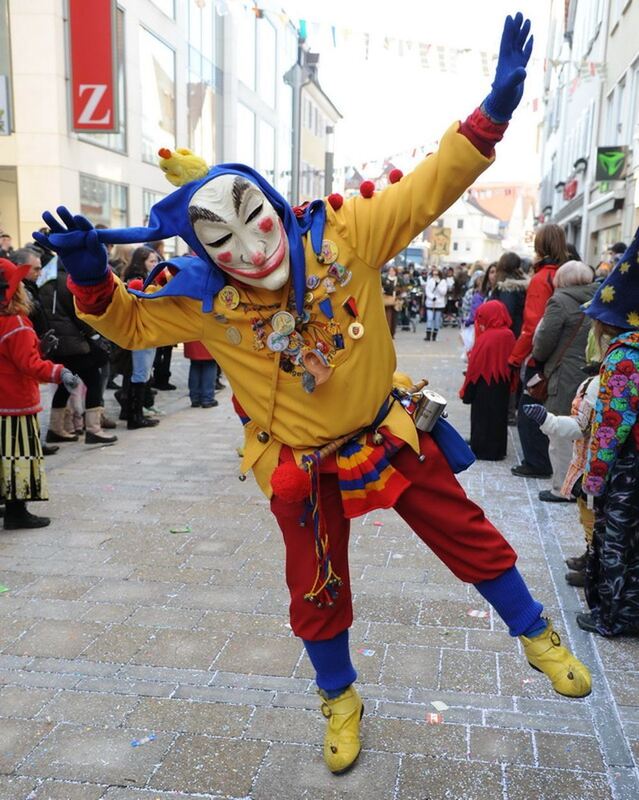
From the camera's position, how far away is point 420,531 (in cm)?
262

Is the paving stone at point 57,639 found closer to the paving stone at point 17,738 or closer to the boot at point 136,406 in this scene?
the paving stone at point 17,738

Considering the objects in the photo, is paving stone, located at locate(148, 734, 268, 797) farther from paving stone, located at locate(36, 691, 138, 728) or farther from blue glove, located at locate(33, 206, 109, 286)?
blue glove, located at locate(33, 206, 109, 286)

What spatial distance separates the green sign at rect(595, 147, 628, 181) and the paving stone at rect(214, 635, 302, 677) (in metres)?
13.0

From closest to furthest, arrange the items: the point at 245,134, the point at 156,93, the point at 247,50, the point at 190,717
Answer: the point at 190,717 → the point at 156,93 → the point at 247,50 → the point at 245,134

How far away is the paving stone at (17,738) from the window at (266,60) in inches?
1042

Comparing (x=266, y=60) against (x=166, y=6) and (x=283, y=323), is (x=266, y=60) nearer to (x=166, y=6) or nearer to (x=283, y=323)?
(x=166, y=6)

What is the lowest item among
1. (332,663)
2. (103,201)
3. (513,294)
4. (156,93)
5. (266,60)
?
(332,663)

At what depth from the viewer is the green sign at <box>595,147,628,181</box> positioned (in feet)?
46.0

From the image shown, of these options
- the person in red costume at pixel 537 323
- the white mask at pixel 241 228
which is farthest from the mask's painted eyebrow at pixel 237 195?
the person in red costume at pixel 537 323

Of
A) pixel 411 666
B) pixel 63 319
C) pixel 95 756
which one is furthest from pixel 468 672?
pixel 63 319

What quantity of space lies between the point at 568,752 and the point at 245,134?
83.3ft

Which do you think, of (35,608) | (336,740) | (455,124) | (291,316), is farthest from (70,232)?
(35,608)

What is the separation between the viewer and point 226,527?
202 inches

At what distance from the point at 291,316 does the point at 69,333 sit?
4806 mm
